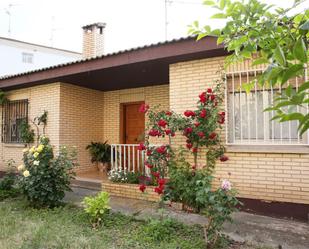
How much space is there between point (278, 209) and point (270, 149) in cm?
104

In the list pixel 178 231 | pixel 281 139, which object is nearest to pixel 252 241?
pixel 178 231

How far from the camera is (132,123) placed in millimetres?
9070

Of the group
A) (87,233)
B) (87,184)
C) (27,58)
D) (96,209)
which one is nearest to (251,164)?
(96,209)

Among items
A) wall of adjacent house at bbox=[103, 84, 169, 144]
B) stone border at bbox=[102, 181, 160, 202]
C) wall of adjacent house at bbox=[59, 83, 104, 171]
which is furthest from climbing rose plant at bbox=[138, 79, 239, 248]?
wall of adjacent house at bbox=[59, 83, 104, 171]

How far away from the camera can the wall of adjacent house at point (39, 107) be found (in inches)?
300

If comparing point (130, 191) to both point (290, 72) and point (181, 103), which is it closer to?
point (181, 103)

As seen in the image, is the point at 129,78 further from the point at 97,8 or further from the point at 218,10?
the point at 97,8

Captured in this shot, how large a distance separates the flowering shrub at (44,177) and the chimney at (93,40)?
588cm

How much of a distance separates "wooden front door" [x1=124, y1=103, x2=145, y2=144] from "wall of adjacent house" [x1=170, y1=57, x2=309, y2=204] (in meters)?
3.39

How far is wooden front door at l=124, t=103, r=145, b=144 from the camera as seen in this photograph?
29.1 feet

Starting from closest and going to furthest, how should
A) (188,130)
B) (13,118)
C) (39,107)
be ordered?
(188,130) < (39,107) < (13,118)

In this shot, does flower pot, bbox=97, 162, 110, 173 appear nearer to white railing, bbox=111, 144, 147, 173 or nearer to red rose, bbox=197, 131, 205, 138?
white railing, bbox=111, 144, 147, 173

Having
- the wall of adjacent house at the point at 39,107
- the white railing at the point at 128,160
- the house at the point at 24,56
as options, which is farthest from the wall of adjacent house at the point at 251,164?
the house at the point at 24,56

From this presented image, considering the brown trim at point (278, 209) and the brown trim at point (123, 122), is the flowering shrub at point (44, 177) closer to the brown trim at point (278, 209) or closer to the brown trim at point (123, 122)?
the brown trim at point (278, 209)
